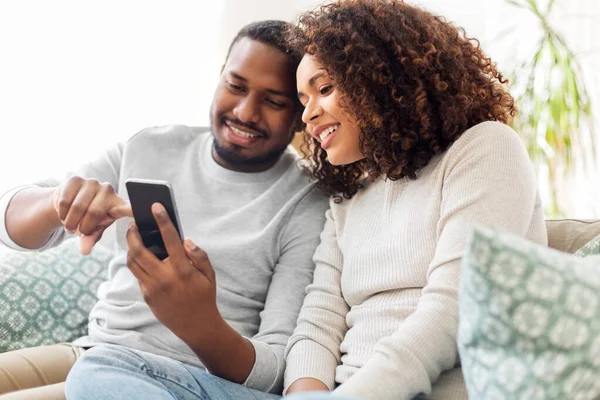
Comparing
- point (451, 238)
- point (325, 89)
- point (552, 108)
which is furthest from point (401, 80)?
point (552, 108)

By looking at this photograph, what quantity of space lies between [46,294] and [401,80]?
3.13 ft

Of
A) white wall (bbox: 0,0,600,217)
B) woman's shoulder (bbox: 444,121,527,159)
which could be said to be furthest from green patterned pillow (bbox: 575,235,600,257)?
white wall (bbox: 0,0,600,217)

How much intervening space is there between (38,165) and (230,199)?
78 centimetres

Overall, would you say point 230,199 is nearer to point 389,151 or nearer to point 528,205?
point 389,151

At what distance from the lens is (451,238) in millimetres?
1087

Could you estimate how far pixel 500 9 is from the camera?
2598mm

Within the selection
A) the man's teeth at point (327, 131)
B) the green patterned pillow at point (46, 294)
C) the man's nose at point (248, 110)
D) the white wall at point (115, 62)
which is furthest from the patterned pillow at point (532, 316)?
the white wall at point (115, 62)

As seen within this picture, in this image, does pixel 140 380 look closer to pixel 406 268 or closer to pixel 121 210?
pixel 121 210

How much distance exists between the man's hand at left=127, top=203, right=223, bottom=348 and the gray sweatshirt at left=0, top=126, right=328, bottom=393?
0.14m

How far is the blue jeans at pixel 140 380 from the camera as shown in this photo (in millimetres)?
1137

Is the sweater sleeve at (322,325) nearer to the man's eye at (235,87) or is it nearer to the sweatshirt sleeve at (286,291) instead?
the sweatshirt sleeve at (286,291)

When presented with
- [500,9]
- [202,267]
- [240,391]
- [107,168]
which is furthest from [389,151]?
[500,9]

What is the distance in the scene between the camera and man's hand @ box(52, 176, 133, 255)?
49.1 inches

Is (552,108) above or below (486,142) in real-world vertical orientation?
below
